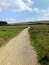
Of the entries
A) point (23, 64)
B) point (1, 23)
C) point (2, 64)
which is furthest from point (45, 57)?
point (1, 23)

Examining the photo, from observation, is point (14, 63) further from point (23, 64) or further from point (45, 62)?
point (45, 62)

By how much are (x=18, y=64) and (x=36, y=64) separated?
1140 mm

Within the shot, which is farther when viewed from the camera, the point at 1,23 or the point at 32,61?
the point at 1,23

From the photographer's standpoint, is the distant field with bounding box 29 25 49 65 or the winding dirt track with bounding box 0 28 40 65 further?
the distant field with bounding box 29 25 49 65

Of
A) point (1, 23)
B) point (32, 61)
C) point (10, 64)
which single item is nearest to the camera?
point (10, 64)

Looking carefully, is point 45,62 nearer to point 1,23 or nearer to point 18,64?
point 18,64

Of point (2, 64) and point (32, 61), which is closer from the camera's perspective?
point (2, 64)

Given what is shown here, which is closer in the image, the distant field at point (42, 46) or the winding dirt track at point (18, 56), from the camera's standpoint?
the winding dirt track at point (18, 56)

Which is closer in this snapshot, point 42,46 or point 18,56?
point 18,56

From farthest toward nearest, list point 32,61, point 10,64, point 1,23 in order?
1. point 1,23
2. point 32,61
3. point 10,64

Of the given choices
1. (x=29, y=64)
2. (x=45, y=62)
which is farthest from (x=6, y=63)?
(x=45, y=62)

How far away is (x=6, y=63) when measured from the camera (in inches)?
551

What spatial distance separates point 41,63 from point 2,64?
250 centimetres

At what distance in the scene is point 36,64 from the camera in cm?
1368
